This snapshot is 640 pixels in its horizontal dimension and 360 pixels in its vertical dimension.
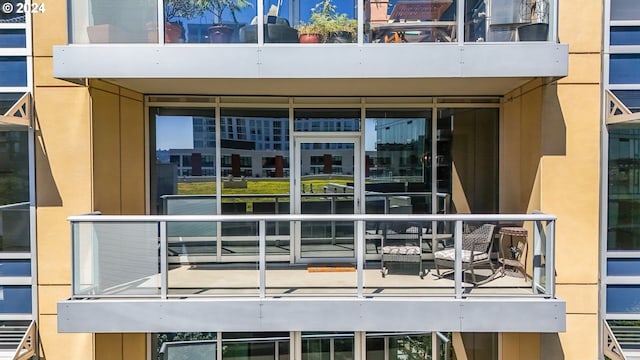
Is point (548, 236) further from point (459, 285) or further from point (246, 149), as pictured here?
point (246, 149)

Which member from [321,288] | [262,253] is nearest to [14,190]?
[262,253]

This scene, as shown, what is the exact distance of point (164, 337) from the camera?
6957 mm

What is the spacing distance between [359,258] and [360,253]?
7cm

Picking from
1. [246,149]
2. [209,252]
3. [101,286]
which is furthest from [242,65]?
[101,286]

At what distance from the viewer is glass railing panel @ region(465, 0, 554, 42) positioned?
585 cm

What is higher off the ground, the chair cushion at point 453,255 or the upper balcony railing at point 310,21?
the upper balcony railing at point 310,21

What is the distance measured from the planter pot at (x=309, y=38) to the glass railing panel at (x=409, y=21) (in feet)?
2.22

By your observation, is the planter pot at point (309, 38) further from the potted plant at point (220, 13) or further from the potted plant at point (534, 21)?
the potted plant at point (534, 21)

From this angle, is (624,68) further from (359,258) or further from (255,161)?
(255,161)

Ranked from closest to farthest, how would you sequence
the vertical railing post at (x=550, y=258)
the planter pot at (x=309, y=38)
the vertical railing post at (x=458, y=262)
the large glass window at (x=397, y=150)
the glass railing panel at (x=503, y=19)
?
the vertical railing post at (x=550, y=258), the vertical railing post at (x=458, y=262), the glass railing panel at (x=503, y=19), the planter pot at (x=309, y=38), the large glass window at (x=397, y=150)

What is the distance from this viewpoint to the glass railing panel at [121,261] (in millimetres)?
5586

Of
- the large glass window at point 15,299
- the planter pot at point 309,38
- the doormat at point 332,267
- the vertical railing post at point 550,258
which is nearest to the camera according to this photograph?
the vertical railing post at point 550,258

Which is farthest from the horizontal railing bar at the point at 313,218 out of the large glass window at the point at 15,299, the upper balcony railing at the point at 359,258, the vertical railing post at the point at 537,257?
the large glass window at the point at 15,299

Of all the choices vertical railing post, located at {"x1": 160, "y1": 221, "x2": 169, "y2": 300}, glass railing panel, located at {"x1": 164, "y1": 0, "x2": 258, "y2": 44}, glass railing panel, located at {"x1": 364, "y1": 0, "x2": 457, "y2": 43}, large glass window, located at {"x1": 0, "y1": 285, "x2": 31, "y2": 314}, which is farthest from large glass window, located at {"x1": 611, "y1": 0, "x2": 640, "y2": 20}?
large glass window, located at {"x1": 0, "y1": 285, "x2": 31, "y2": 314}
